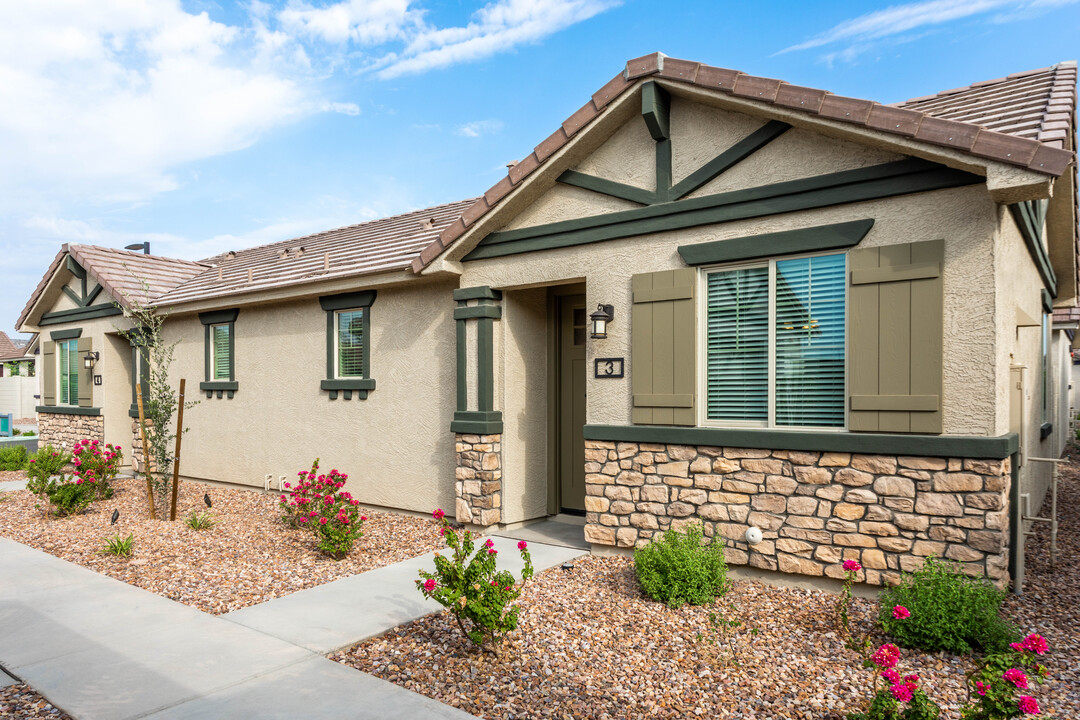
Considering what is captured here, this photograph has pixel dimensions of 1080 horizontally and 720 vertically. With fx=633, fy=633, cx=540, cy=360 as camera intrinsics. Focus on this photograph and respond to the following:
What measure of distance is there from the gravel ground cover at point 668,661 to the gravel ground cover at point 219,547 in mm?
1873

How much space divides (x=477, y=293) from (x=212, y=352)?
619 centimetres

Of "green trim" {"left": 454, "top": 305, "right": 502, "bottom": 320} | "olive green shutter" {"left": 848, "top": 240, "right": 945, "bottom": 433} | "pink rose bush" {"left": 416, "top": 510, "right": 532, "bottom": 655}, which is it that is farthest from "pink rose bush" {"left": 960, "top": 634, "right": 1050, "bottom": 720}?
"green trim" {"left": 454, "top": 305, "right": 502, "bottom": 320}

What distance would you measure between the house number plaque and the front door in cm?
126

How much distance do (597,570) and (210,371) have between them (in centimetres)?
814

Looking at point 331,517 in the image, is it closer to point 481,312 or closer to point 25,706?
point 481,312

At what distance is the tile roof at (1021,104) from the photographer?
15.2 ft

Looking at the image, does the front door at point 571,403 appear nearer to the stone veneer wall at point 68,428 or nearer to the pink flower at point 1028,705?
the pink flower at point 1028,705

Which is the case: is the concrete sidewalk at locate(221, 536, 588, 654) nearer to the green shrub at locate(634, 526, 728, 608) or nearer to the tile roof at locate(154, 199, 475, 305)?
the green shrub at locate(634, 526, 728, 608)

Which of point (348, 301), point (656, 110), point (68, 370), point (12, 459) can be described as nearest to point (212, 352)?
point (348, 301)

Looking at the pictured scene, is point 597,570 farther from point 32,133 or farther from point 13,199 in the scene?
point 13,199

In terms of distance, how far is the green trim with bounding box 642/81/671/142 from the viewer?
5.66 meters

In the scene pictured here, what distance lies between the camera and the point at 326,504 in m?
6.46

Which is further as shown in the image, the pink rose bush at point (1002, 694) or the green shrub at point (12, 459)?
the green shrub at point (12, 459)

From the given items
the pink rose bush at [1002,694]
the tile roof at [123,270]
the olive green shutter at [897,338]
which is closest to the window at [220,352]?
the tile roof at [123,270]
